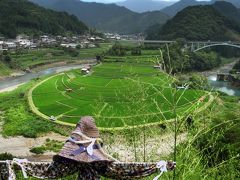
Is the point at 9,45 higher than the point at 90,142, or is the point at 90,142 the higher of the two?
the point at 90,142

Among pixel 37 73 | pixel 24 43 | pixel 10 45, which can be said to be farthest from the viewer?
pixel 24 43

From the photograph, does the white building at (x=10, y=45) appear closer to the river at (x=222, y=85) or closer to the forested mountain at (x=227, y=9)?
the river at (x=222, y=85)

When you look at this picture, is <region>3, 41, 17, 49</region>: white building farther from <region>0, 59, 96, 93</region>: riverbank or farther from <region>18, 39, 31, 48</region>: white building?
<region>0, 59, 96, 93</region>: riverbank

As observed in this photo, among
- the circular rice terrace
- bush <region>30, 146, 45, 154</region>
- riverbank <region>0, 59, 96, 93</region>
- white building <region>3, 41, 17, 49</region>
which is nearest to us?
bush <region>30, 146, 45, 154</region>

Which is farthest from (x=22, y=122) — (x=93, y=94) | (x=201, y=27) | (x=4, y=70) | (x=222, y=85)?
(x=201, y=27)

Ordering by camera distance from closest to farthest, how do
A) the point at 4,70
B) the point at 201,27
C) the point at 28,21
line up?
1. the point at 4,70
2. the point at 201,27
3. the point at 28,21

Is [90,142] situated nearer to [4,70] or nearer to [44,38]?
[4,70]

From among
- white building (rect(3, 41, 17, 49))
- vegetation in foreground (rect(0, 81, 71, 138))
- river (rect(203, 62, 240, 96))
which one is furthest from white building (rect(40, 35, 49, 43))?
vegetation in foreground (rect(0, 81, 71, 138))
